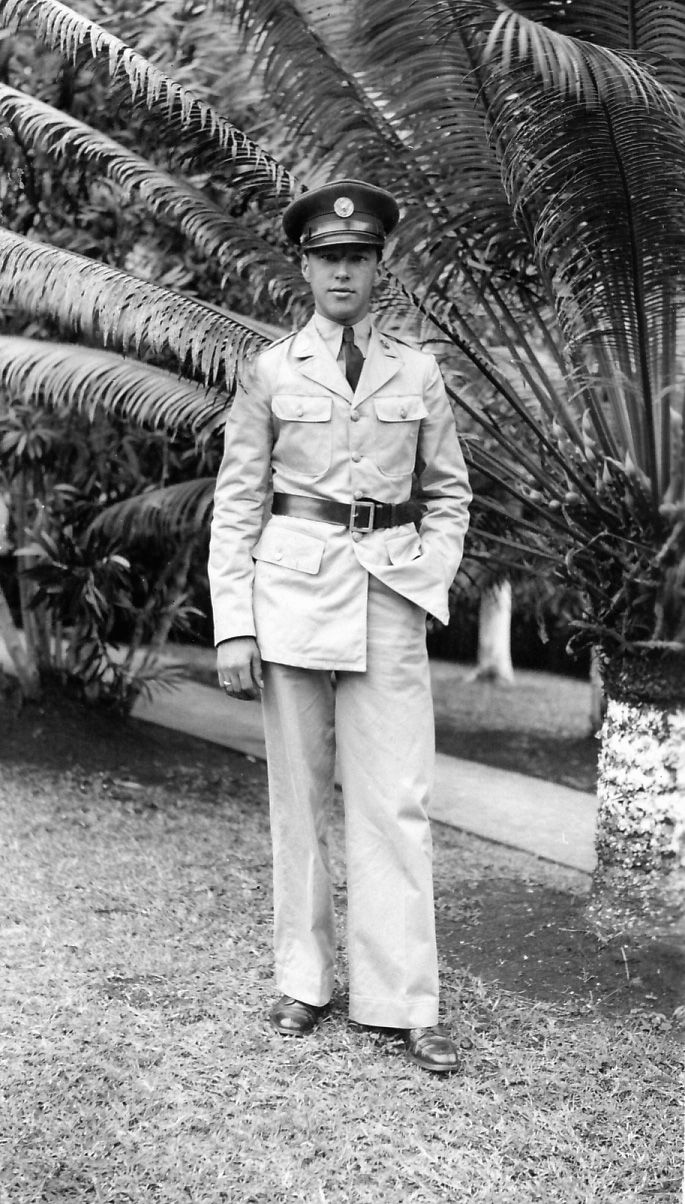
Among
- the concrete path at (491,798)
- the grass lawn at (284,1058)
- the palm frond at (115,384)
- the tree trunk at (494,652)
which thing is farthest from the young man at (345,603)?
the tree trunk at (494,652)

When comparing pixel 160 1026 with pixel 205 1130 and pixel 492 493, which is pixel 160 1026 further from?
pixel 492 493

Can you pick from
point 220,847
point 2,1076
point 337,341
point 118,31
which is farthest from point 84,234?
point 2,1076

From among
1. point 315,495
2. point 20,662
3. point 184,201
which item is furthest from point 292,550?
point 20,662

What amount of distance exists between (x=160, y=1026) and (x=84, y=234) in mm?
4204

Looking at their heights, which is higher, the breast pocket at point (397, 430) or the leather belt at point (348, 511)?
the breast pocket at point (397, 430)

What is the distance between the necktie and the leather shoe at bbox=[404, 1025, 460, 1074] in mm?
1587

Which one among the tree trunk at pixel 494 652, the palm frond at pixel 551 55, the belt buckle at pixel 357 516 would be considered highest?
the palm frond at pixel 551 55

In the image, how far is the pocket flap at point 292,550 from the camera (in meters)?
3.04

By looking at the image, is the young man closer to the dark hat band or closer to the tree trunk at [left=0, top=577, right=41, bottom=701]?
the dark hat band

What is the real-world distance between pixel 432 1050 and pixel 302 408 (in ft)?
5.16

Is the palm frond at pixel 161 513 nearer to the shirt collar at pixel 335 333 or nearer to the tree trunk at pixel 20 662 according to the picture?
the tree trunk at pixel 20 662

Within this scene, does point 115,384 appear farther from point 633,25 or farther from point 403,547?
point 633,25

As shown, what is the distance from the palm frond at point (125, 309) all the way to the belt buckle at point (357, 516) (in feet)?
4.40

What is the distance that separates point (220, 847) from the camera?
5109mm
